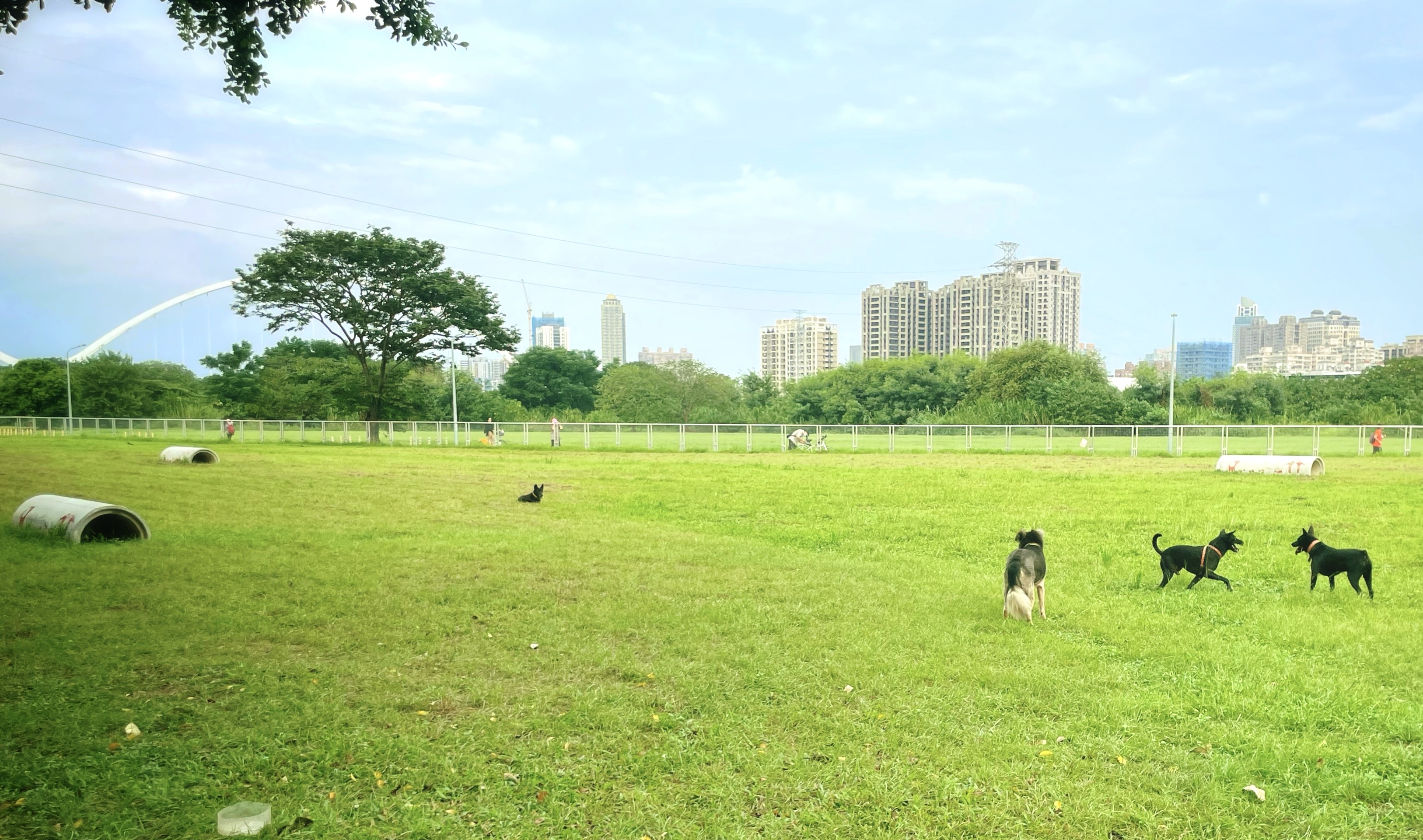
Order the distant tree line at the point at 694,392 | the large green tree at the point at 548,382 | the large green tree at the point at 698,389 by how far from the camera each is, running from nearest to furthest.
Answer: the distant tree line at the point at 694,392
the large green tree at the point at 698,389
the large green tree at the point at 548,382

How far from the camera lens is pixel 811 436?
35.0 metres

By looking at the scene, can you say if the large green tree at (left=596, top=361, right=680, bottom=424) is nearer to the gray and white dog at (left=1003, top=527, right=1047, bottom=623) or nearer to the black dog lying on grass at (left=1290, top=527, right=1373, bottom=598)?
the black dog lying on grass at (left=1290, top=527, right=1373, bottom=598)

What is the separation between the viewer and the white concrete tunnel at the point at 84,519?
1030 centimetres

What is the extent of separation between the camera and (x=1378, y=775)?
4.37m

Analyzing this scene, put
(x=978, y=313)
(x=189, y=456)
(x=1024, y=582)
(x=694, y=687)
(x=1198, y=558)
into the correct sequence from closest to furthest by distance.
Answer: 1. (x=694, y=687)
2. (x=1024, y=582)
3. (x=1198, y=558)
4. (x=189, y=456)
5. (x=978, y=313)

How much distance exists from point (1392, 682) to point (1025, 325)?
138 metres

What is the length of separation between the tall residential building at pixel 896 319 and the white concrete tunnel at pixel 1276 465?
119 meters

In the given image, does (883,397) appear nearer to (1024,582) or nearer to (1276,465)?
(1276,465)

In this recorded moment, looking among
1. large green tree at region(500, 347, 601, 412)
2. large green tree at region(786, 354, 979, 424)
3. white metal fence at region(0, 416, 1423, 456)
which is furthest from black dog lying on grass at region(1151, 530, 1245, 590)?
large green tree at region(500, 347, 601, 412)

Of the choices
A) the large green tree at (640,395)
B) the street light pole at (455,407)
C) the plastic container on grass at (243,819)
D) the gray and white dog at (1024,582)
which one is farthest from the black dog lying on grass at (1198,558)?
the large green tree at (640,395)

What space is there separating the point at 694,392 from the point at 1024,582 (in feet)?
208

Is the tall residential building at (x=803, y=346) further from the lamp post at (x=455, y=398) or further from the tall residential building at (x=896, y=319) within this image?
the lamp post at (x=455, y=398)

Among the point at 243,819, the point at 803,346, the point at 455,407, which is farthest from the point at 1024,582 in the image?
the point at 803,346

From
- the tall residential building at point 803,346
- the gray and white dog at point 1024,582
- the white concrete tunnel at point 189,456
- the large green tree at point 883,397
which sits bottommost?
the gray and white dog at point 1024,582
